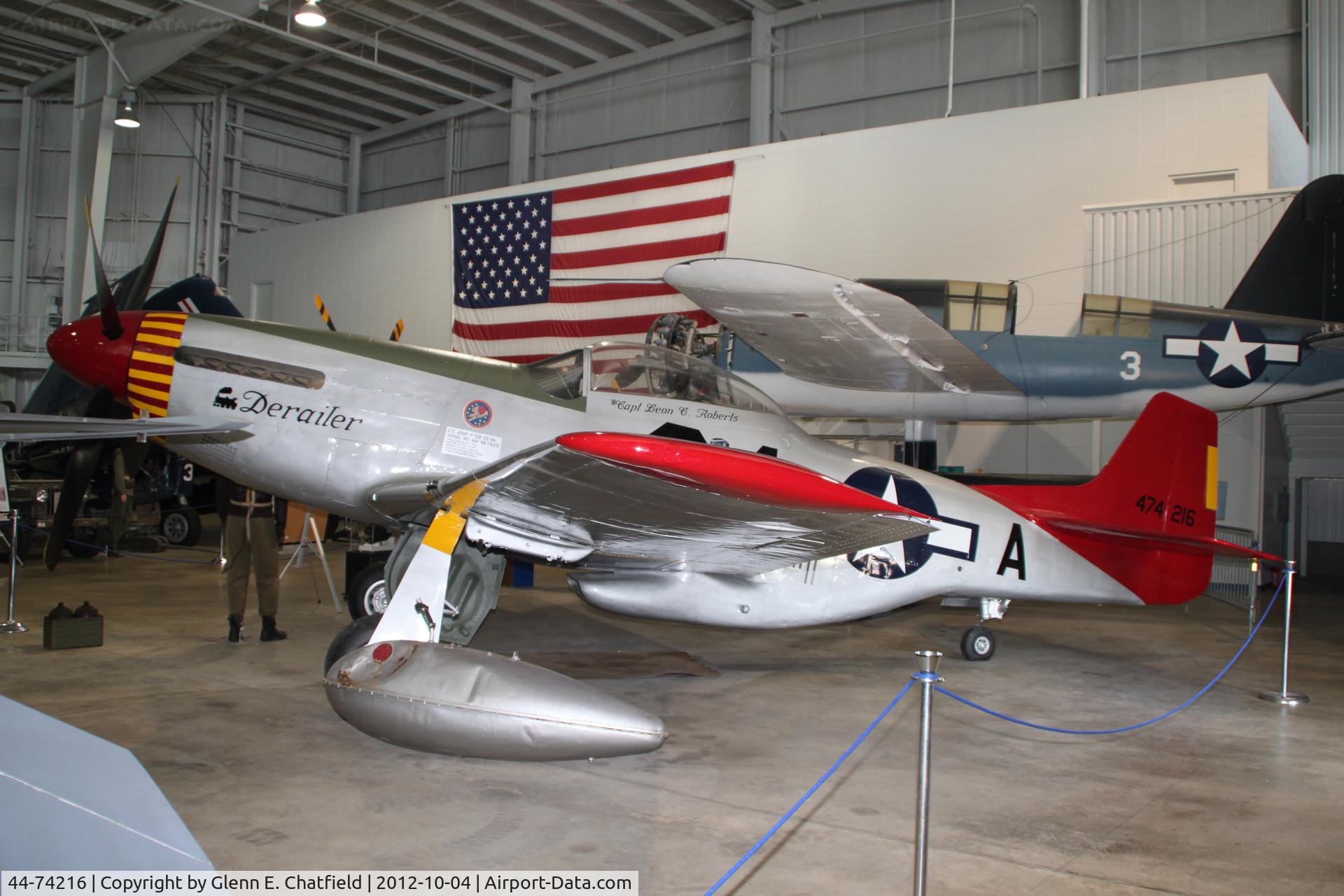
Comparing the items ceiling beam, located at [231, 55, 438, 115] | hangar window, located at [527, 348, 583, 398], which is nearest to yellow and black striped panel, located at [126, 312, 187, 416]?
hangar window, located at [527, 348, 583, 398]

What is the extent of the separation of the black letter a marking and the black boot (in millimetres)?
5067

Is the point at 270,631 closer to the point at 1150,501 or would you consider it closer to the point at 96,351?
the point at 96,351

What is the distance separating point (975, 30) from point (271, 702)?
15.8 meters

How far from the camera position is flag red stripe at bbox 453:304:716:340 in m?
14.4

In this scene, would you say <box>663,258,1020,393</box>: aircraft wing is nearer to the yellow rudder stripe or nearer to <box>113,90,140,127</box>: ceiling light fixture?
the yellow rudder stripe

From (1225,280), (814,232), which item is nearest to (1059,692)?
(1225,280)

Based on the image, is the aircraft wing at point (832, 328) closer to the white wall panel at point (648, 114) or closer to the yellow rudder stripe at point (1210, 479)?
the yellow rudder stripe at point (1210, 479)

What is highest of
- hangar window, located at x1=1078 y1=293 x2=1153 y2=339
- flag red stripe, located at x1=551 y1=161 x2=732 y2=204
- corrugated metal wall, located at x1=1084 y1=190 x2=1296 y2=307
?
flag red stripe, located at x1=551 y1=161 x2=732 y2=204

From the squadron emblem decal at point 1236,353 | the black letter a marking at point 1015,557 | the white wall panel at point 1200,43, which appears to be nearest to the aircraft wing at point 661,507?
the black letter a marking at point 1015,557

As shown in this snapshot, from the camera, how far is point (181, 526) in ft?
43.9

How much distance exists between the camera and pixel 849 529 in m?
4.05

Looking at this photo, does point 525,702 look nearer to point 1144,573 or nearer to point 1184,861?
point 1184,861

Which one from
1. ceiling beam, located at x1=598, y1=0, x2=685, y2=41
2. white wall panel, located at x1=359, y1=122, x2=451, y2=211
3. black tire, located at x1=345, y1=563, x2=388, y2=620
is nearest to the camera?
black tire, located at x1=345, y1=563, x2=388, y2=620

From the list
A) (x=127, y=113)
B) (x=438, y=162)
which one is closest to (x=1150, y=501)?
(x=127, y=113)
